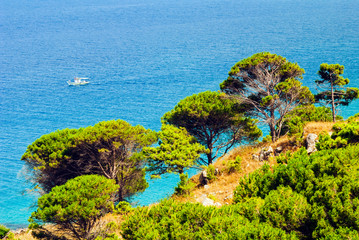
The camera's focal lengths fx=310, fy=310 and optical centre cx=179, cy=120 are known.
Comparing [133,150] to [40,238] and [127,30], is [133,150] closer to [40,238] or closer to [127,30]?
[40,238]

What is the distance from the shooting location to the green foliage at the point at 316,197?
1039cm

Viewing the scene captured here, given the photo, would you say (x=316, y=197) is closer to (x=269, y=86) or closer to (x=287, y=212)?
(x=287, y=212)

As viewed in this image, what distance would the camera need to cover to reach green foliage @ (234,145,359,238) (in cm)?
1039

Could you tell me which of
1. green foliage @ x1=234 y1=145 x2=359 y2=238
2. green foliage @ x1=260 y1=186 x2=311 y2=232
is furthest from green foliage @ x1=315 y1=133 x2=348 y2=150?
green foliage @ x1=260 y1=186 x2=311 y2=232

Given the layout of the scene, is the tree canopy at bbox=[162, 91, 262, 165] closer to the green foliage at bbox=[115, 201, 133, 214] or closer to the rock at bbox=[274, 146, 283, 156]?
the rock at bbox=[274, 146, 283, 156]

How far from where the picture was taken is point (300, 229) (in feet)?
36.8

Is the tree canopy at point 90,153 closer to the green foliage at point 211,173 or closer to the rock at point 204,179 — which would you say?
the rock at point 204,179

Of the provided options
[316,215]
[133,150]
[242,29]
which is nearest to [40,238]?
[133,150]

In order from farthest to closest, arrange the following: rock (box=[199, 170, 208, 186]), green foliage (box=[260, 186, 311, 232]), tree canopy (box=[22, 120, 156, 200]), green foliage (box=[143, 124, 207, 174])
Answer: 1. tree canopy (box=[22, 120, 156, 200])
2. green foliage (box=[143, 124, 207, 174])
3. rock (box=[199, 170, 208, 186])
4. green foliage (box=[260, 186, 311, 232])

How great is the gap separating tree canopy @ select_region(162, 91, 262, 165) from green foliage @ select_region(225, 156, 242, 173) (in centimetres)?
627

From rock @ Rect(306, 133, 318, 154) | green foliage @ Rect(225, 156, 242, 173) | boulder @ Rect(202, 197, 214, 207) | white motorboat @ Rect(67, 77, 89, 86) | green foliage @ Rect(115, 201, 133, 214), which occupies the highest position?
rock @ Rect(306, 133, 318, 154)

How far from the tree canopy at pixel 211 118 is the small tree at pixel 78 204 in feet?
42.9

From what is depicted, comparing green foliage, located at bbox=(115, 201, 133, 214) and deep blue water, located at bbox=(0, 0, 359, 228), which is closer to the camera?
green foliage, located at bbox=(115, 201, 133, 214)

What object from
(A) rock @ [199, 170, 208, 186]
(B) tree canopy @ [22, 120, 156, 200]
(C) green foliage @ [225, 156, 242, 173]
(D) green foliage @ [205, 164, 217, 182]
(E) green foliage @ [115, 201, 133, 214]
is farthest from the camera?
(B) tree canopy @ [22, 120, 156, 200]
